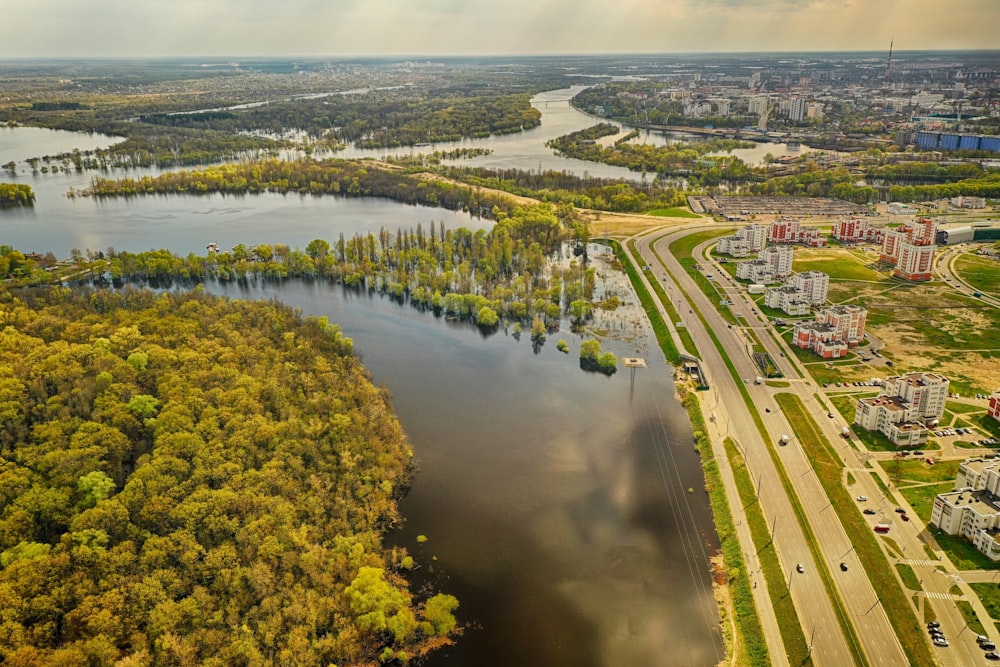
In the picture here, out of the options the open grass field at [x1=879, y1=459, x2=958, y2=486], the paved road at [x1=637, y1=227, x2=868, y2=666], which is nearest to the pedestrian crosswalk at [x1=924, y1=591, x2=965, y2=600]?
the paved road at [x1=637, y1=227, x2=868, y2=666]

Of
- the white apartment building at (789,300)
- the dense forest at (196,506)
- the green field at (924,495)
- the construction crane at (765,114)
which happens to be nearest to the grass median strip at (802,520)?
the green field at (924,495)

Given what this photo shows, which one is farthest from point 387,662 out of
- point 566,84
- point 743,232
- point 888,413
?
point 566,84

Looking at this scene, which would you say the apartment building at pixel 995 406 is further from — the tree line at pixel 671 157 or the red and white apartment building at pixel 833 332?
the tree line at pixel 671 157

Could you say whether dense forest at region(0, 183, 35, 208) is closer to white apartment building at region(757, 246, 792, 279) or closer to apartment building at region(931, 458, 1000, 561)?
white apartment building at region(757, 246, 792, 279)

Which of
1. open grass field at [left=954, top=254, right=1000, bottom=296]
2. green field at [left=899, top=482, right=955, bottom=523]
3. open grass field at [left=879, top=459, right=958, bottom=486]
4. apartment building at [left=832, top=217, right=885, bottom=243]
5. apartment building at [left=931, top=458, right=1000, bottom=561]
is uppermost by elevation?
apartment building at [left=832, top=217, right=885, bottom=243]

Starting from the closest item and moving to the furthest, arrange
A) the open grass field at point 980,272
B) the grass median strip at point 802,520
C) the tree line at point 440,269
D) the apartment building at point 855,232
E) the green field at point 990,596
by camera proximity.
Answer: the grass median strip at point 802,520, the green field at point 990,596, the tree line at point 440,269, the open grass field at point 980,272, the apartment building at point 855,232

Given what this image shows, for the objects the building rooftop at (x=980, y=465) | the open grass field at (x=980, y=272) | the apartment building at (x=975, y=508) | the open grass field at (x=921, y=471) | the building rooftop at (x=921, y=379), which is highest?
the building rooftop at (x=921, y=379)
